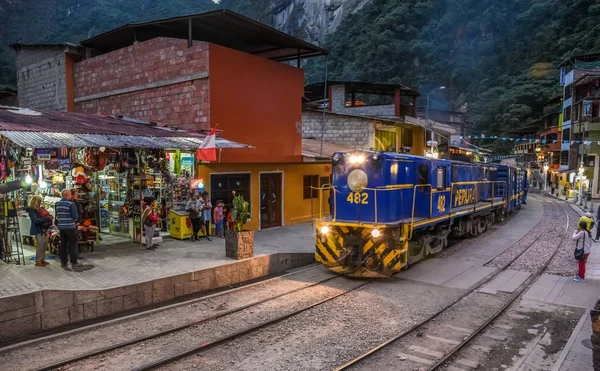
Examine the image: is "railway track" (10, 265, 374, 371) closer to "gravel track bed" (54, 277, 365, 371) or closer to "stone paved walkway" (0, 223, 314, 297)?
"gravel track bed" (54, 277, 365, 371)

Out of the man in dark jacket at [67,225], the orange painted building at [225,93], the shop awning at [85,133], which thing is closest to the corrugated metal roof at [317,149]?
the orange painted building at [225,93]

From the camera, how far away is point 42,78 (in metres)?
19.6

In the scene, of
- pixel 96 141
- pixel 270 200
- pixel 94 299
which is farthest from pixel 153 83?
pixel 94 299

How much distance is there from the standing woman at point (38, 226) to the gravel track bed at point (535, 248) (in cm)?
1169

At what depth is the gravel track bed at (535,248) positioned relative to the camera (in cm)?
1212

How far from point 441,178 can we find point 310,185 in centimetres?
763

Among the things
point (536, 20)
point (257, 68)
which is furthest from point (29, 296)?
point (536, 20)

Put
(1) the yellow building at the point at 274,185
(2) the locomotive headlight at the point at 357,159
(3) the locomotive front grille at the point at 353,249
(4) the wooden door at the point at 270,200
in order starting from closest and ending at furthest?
1. (3) the locomotive front grille at the point at 353,249
2. (2) the locomotive headlight at the point at 357,159
3. (1) the yellow building at the point at 274,185
4. (4) the wooden door at the point at 270,200

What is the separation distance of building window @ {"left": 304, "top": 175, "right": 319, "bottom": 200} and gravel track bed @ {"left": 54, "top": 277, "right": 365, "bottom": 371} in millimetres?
9323

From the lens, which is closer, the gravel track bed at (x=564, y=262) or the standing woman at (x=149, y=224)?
the gravel track bed at (x=564, y=262)

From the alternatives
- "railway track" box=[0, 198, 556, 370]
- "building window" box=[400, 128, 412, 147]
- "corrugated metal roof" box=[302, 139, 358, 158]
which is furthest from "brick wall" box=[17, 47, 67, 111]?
"building window" box=[400, 128, 412, 147]

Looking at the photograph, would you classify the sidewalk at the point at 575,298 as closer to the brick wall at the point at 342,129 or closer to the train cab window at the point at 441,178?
the train cab window at the point at 441,178

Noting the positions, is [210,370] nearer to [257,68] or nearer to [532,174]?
[257,68]

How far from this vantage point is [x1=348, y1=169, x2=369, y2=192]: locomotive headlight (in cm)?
1038
